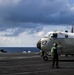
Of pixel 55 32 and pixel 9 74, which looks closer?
pixel 9 74

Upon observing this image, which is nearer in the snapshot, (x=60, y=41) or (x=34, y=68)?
(x=34, y=68)

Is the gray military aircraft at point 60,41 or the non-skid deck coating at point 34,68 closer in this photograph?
the non-skid deck coating at point 34,68

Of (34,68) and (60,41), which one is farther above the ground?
(60,41)

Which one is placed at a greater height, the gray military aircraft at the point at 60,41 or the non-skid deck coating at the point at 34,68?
the gray military aircraft at the point at 60,41

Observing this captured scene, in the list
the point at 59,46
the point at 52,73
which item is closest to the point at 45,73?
the point at 52,73

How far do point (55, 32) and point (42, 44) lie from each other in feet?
6.23

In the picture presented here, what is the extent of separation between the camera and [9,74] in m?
18.7

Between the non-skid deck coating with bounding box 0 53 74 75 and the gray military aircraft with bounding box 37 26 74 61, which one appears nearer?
the non-skid deck coating with bounding box 0 53 74 75

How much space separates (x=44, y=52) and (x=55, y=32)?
8.77 feet

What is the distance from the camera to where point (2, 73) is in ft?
63.4

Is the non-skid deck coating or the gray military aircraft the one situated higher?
the gray military aircraft

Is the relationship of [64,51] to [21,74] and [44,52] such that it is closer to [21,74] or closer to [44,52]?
[44,52]

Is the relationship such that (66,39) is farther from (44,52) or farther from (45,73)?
(45,73)

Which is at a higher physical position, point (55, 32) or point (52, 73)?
point (55, 32)
